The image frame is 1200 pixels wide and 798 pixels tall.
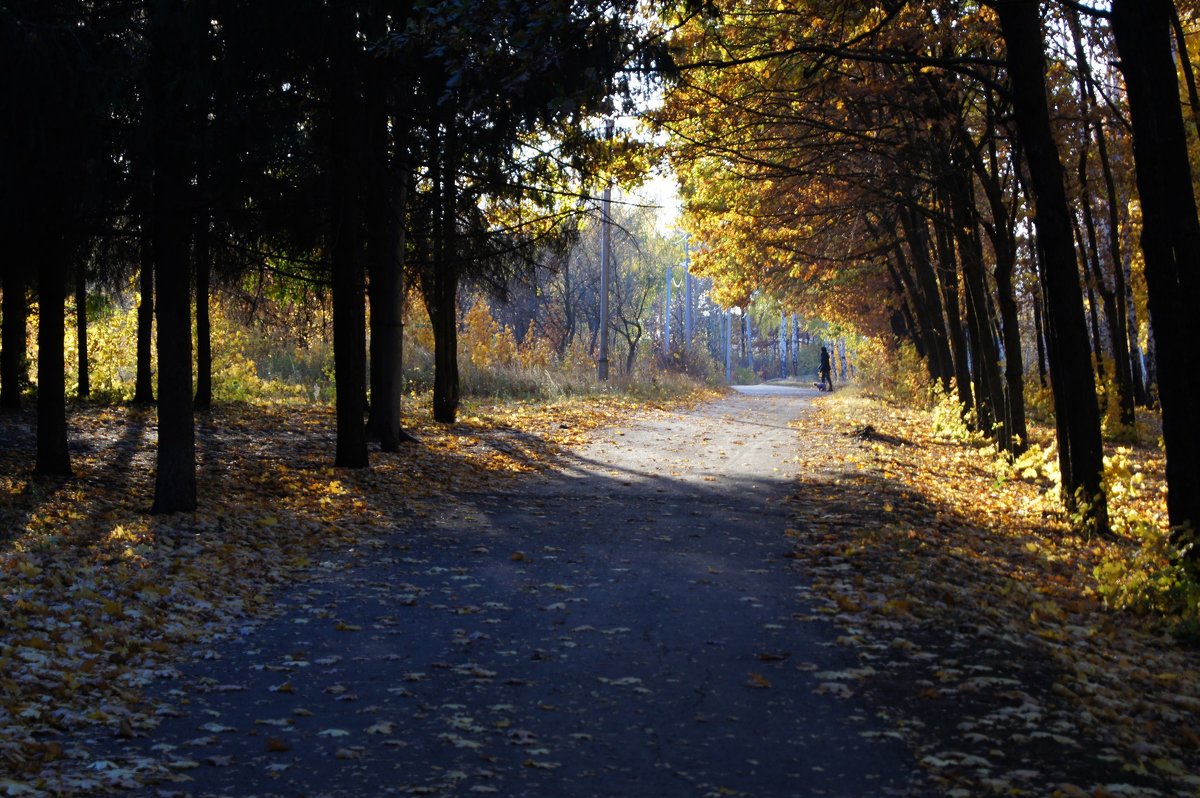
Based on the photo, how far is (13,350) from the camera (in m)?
17.8

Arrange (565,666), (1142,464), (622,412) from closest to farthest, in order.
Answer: (565,666)
(1142,464)
(622,412)

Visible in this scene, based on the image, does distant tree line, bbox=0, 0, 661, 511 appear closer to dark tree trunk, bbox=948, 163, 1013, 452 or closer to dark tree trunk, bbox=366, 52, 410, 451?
dark tree trunk, bbox=366, 52, 410, 451

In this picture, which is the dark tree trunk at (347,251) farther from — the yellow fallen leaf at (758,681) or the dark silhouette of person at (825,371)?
the dark silhouette of person at (825,371)

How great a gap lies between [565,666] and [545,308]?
58.1 metres

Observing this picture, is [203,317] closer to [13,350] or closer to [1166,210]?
[13,350]

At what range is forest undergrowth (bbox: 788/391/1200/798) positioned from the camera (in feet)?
15.2

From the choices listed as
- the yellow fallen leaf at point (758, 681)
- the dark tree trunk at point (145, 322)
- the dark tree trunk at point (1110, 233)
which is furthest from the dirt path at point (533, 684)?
the dark tree trunk at point (1110, 233)

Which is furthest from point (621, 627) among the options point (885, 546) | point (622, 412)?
point (622, 412)

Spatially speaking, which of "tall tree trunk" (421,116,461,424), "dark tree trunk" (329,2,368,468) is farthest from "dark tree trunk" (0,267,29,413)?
"tall tree trunk" (421,116,461,424)

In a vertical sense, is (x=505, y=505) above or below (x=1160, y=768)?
above

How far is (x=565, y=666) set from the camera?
6125mm

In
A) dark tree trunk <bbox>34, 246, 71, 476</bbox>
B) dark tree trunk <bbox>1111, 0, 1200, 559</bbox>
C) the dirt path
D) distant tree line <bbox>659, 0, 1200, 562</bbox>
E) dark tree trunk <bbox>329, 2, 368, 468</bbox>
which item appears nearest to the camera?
the dirt path

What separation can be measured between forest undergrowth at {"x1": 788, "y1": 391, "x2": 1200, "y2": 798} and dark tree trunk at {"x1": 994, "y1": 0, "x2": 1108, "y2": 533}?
391mm

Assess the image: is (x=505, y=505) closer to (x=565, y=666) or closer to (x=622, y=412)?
(x=565, y=666)
